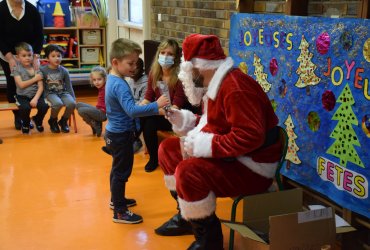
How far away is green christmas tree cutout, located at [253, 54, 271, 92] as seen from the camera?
3.09 metres

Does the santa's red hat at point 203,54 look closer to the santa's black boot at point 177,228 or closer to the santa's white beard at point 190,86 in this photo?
the santa's white beard at point 190,86

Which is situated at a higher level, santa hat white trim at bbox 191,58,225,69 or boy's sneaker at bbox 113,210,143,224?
santa hat white trim at bbox 191,58,225,69

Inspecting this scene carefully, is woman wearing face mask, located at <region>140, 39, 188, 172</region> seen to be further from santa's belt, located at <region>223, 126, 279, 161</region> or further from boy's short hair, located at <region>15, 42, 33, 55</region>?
boy's short hair, located at <region>15, 42, 33, 55</region>

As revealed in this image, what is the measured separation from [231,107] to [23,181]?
87.2 inches

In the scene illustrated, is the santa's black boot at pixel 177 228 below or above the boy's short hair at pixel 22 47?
below

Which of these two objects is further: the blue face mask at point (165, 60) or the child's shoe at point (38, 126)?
the child's shoe at point (38, 126)

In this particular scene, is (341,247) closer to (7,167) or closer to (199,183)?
(199,183)

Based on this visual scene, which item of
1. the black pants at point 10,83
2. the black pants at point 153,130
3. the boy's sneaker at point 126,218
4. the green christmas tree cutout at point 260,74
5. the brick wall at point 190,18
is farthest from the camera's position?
the black pants at point 10,83

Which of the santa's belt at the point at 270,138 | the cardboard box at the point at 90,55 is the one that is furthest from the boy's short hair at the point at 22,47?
the santa's belt at the point at 270,138

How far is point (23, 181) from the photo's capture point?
3.71 meters

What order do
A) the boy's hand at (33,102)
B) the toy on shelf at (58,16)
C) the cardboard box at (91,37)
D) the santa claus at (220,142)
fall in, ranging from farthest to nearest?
the cardboard box at (91,37)
the toy on shelf at (58,16)
the boy's hand at (33,102)
the santa claus at (220,142)

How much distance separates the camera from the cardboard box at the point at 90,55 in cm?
784

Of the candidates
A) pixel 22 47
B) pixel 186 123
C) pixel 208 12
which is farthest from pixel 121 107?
pixel 22 47

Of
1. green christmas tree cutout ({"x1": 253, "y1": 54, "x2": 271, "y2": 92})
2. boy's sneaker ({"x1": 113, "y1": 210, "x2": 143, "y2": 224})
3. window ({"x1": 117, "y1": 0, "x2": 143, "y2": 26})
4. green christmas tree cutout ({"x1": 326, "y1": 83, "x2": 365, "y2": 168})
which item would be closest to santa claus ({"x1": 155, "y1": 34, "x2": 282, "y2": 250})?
green christmas tree cutout ({"x1": 326, "y1": 83, "x2": 365, "y2": 168})
